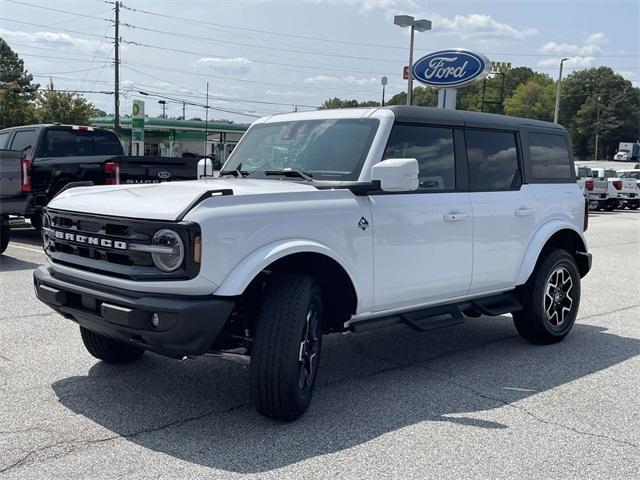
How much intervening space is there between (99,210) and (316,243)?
1.34 metres

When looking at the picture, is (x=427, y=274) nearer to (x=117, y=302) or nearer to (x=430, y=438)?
(x=430, y=438)

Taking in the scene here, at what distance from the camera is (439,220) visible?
17.1 ft

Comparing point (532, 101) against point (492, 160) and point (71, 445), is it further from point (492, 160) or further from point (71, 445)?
point (71, 445)

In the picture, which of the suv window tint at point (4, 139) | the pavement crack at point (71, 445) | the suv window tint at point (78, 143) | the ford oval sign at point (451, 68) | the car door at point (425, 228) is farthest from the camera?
the ford oval sign at point (451, 68)

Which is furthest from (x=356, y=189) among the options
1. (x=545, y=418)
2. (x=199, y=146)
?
(x=199, y=146)

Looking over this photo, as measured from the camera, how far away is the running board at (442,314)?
4.89m

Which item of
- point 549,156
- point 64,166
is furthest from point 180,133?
point 549,156

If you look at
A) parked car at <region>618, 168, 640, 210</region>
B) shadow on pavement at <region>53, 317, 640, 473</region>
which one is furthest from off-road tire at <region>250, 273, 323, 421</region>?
parked car at <region>618, 168, 640, 210</region>

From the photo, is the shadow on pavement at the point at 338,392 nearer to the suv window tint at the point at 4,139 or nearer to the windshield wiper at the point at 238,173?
the windshield wiper at the point at 238,173

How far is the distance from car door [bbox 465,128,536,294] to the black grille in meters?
2.65

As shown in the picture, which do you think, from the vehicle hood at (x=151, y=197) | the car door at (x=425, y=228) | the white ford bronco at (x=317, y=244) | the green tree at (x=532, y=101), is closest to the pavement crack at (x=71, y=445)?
the white ford bronco at (x=317, y=244)

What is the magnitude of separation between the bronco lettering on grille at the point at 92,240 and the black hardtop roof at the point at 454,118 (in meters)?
2.32

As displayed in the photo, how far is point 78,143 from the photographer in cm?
1339

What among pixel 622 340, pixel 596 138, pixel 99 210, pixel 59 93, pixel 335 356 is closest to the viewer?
pixel 99 210
